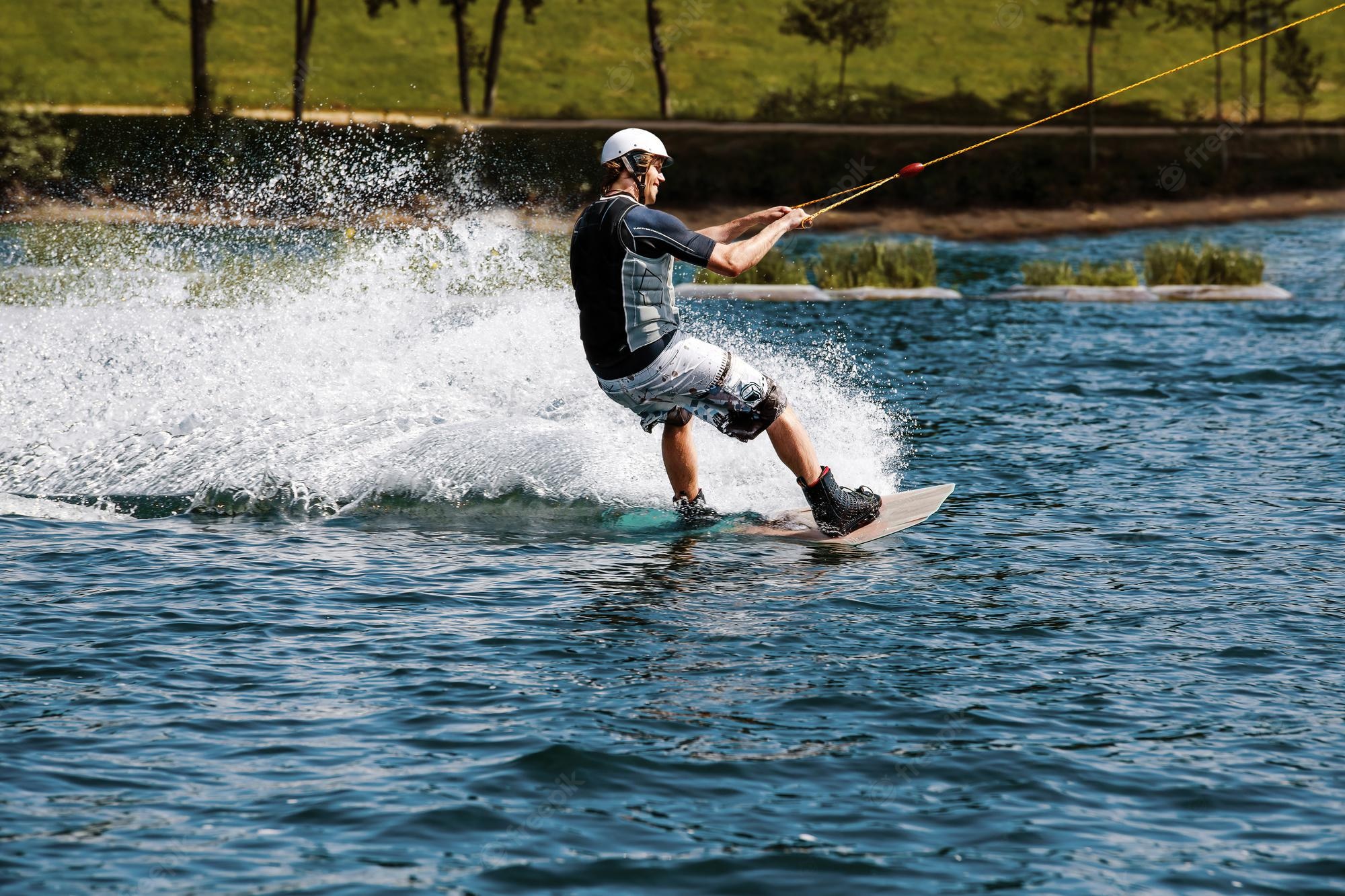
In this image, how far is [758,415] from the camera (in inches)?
370

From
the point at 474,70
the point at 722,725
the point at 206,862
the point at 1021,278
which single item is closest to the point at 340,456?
the point at 722,725

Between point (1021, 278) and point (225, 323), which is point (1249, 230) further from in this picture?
point (225, 323)

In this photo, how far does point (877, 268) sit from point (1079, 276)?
12.6ft

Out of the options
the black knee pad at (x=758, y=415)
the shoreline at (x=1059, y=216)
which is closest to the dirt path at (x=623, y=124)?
the shoreline at (x=1059, y=216)

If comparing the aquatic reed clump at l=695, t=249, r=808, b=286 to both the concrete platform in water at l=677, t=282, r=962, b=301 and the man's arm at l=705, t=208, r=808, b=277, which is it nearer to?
the concrete platform in water at l=677, t=282, r=962, b=301

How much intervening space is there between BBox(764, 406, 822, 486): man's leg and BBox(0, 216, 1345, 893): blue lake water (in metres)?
0.57

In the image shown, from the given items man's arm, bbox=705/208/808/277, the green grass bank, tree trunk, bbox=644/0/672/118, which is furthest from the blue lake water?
the green grass bank

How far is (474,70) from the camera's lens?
7300 cm

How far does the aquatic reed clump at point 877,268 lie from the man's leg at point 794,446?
65.8 feet

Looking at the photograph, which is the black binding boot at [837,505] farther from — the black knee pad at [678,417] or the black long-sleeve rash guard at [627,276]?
the black long-sleeve rash guard at [627,276]

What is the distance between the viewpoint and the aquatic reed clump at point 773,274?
29094 mm

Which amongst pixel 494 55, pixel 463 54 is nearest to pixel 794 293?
pixel 494 55

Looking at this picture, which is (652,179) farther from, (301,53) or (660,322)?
(301,53)

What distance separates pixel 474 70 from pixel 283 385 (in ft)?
209
